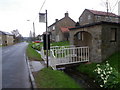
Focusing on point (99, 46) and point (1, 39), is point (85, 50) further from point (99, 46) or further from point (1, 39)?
point (1, 39)

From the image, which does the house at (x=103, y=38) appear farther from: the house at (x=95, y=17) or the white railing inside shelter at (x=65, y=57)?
the house at (x=95, y=17)

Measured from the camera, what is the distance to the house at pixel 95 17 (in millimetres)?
Result: 34062

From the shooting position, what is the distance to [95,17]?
33906 millimetres

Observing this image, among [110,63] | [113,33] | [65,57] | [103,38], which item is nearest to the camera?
[110,63]

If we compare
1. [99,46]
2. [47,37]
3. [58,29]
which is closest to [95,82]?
[99,46]

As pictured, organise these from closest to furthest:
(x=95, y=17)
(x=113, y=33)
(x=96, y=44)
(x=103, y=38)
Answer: (x=103, y=38) < (x=96, y=44) < (x=113, y=33) < (x=95, y=17)

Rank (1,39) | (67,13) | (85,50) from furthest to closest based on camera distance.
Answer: (1,39)
(67,13)
(85,50)

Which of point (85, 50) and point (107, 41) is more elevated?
point (107, 41)

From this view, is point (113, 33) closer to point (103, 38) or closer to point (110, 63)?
point (103, 38)

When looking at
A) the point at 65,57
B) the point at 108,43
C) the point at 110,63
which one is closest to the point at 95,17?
the point at 108,43

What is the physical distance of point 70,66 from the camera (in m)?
9.84

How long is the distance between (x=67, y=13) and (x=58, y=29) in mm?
6446

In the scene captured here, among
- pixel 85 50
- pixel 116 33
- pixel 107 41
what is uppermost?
pixel 116 33

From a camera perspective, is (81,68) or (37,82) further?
(81,68)
